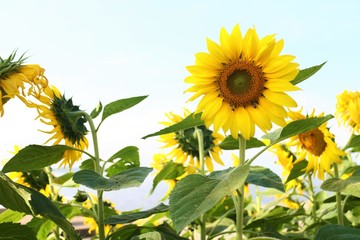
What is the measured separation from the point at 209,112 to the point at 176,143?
3.02 ft

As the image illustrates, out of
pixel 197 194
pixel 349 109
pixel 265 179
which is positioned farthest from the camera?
pixel 349 109

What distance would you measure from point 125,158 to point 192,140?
0.43m

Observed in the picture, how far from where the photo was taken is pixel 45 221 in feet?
5.09

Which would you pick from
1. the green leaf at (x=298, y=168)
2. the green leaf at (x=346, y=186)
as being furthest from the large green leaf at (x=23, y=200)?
the green leaf at (x=298, y=168)

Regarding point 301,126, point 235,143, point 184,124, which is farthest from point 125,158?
point 301,126

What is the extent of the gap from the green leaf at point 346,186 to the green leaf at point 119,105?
0.49m

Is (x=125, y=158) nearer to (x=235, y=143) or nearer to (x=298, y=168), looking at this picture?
(x=235, y=143)

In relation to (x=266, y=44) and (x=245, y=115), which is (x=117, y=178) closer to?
(x=245, y=115)

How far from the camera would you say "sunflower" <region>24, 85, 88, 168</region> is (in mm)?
1538

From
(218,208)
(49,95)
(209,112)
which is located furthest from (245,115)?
(218,208)

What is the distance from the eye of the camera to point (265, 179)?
140 cm

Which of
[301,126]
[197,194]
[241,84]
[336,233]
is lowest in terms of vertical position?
[336,233]

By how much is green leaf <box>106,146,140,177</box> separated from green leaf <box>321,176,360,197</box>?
0.54 meters

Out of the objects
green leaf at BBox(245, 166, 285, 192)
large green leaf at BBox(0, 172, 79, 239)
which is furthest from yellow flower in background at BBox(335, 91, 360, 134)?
large green leaf at BBox(0, 172, 79, 239)
